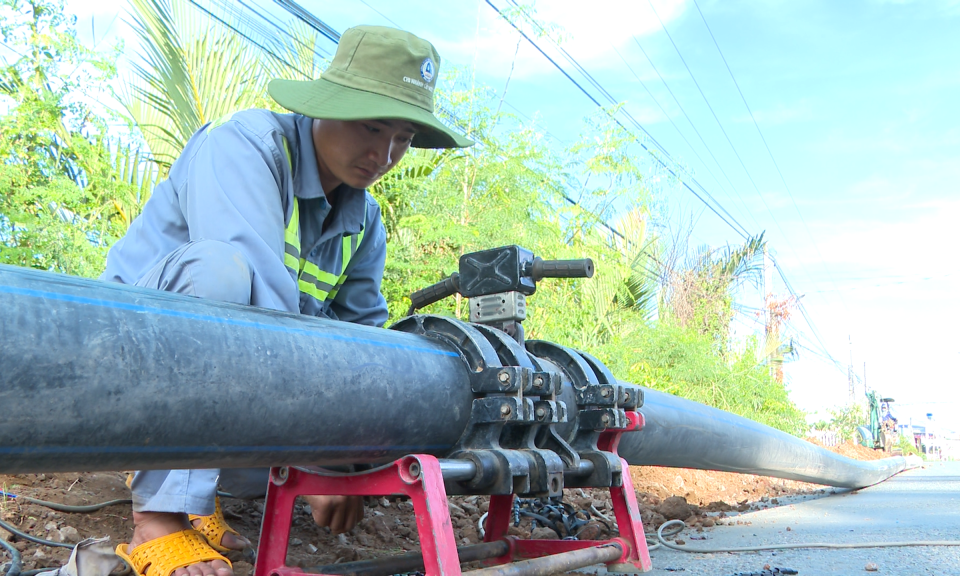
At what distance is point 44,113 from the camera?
3.98 m

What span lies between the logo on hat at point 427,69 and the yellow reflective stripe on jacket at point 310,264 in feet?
1.16

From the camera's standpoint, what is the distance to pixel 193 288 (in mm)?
1362

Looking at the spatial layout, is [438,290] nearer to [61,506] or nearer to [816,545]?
[61,506]

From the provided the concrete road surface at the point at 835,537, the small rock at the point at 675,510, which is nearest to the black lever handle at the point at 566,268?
the concrete road surface at the point at 835,537

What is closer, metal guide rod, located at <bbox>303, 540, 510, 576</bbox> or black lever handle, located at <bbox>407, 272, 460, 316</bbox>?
metal guide rod, located at <bbox>303, 540, 510, 576</bbox>

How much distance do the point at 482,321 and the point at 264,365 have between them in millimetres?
886

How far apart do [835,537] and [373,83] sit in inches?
97.2

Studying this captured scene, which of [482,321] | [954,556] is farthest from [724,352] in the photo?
[482,321]

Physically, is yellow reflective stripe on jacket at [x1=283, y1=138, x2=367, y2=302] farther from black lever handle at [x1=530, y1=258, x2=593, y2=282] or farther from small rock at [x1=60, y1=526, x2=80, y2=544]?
small rock at [x1=60, y1=526, x2=80, y2=544]

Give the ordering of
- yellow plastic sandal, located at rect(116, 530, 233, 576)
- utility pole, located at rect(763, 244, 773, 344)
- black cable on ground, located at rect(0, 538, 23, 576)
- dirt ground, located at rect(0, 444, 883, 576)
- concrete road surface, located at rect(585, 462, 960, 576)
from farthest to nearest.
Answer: utility pole, located at rect(763, 244, 773, 344) < concrete road surface, located at rect(585, 462, 960, 576) < dirt ground, located at rect(0, 444, 883, 576) < black cable on ground, located at rect(0, 538, 23, 576) < yellow plastic sandal, located at rect(116, 530, 233, 576)

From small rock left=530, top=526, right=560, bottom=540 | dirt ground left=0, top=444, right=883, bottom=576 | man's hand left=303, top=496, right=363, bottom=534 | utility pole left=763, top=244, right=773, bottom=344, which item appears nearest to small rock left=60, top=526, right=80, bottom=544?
dirt ground left=0, top=444, right=883, bottom=576

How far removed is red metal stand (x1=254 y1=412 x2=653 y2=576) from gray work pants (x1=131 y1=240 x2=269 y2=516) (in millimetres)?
141

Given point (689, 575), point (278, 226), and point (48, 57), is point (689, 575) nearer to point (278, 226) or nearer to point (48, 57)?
point (278, 226)

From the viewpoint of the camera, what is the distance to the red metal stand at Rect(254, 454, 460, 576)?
1.17 meters
